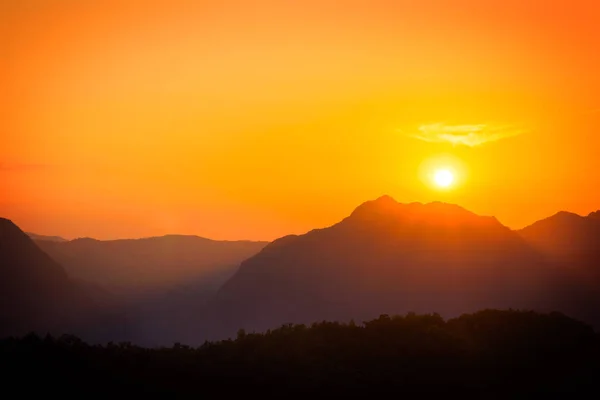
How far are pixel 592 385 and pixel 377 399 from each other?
10741mm

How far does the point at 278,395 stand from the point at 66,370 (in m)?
8.85

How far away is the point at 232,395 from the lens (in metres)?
28.3

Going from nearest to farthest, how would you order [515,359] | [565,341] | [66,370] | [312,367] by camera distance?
[66,370] < [312,367] < [515,359] < [565,341]

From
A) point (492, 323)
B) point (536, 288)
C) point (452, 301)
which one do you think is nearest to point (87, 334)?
point (452, 301)

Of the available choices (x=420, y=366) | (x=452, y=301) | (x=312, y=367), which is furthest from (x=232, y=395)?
(x=452, y=301)

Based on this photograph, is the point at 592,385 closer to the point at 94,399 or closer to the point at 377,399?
the point at 377,399

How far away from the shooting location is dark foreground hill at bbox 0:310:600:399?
1105 inches

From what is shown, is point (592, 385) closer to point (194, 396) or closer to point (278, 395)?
point (278, 395)

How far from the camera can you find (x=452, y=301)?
190 meters

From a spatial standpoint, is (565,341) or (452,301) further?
(452,301)

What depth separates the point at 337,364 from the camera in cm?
3212

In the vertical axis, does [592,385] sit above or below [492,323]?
below

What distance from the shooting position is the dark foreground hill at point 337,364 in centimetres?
2806

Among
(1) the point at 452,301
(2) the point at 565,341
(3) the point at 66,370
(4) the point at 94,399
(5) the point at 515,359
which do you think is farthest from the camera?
(1) the point at 452,301
